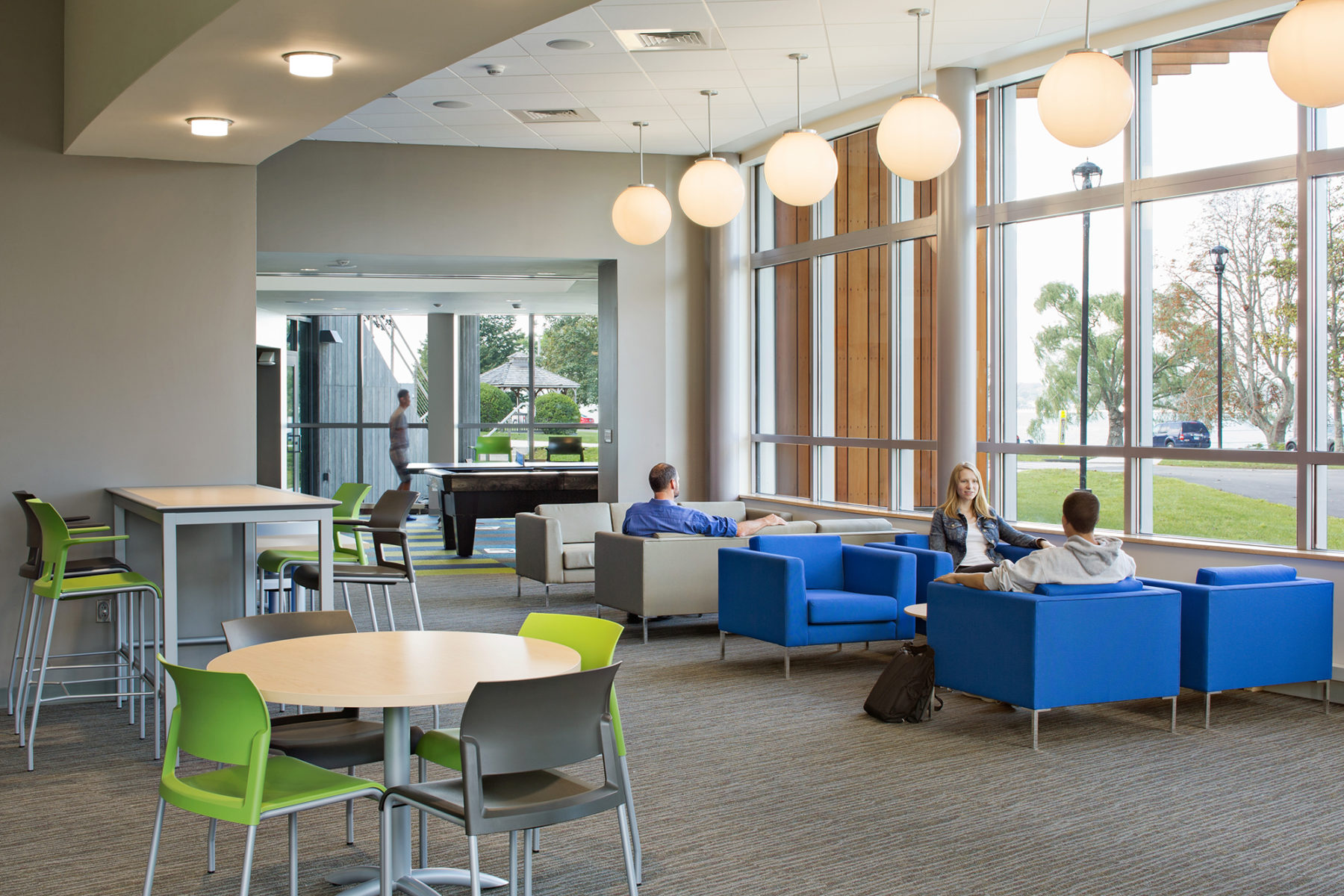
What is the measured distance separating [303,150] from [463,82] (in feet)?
8.11

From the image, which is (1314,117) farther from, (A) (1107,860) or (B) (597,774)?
(B) (597,774)

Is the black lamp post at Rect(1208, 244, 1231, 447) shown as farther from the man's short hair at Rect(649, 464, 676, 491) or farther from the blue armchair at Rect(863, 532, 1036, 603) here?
the man's short hair at Rect(649, 464, 676, 491)

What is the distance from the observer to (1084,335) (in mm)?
7527

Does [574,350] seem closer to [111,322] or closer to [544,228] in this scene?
[544,228]

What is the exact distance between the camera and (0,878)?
141 inches

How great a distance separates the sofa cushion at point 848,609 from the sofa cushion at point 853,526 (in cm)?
113

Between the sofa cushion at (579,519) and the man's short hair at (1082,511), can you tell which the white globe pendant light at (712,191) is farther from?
the man's short hair at (1082,511)

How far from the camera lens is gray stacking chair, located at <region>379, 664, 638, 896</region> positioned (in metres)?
2.66

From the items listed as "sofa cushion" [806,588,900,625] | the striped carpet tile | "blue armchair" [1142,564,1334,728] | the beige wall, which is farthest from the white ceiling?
the striped carpet tile

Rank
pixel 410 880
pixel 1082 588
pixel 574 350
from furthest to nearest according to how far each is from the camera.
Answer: pixel 574 350, pixel 1082 588, pixel 410 880

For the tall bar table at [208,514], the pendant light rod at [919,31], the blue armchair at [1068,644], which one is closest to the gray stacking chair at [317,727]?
the tall bar table at [208,514]

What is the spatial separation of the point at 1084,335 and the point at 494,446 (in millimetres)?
11235

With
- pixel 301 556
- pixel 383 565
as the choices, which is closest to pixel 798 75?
pixel 383 565

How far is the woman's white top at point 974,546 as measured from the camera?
6.84 meters
